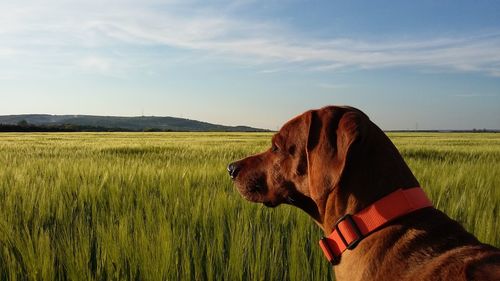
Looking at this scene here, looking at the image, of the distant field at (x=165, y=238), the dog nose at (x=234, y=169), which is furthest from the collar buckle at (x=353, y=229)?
the dog nose at (x=234, y=169)

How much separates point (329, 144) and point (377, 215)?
40 centimetres

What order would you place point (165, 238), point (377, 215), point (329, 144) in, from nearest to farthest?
point (377, 215) < point (329, 144) < point (165, 238)

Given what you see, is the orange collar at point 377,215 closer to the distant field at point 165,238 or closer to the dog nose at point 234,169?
the distant field at point 165,238

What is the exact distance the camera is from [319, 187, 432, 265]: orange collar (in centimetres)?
218

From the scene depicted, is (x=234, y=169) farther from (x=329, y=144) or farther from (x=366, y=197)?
(x=366, y=197)

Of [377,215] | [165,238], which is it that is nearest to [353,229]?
[377,215]

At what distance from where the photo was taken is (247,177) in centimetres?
302

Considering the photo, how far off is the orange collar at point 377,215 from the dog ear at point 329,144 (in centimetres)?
18

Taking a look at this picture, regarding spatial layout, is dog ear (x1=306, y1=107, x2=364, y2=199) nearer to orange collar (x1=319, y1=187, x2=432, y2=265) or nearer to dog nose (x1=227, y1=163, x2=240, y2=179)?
orange collar (x1=319, y1=187, x2=432, y2=265)

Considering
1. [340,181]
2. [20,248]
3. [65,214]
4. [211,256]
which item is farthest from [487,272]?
[65,214]

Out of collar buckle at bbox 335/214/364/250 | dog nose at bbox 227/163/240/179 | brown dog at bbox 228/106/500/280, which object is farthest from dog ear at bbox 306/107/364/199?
dog nose at bbox 227/163/240/179

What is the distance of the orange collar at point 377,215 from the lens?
7.16 feet

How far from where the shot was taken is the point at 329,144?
235 cm

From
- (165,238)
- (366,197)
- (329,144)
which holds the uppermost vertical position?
(329,144)
